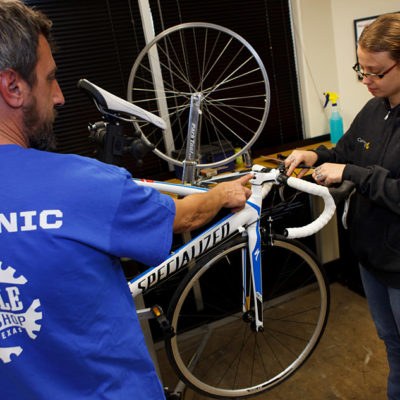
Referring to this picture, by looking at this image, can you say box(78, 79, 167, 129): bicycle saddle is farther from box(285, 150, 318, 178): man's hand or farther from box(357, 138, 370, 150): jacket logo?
box(357, 138, 370, 150): jacket logo

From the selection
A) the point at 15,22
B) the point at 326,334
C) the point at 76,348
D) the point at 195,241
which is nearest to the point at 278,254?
the point at 326,334

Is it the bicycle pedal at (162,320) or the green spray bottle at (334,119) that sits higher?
the green spray bottle at (334,119)

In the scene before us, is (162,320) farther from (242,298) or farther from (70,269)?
(242,298)

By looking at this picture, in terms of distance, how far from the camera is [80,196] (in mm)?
620

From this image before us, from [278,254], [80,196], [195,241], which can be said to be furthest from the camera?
[278,254]

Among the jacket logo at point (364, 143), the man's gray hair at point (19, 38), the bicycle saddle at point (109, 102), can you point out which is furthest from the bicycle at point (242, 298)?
the man's gray hair at point (19, 38)

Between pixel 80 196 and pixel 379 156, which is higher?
pixel 80 196

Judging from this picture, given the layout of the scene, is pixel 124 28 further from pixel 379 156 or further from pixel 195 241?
pixel 379 156

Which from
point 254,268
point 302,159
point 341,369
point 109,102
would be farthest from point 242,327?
point 109,102

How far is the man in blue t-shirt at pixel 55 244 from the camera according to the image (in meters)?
0.60

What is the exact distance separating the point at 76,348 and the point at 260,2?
2.20 metres

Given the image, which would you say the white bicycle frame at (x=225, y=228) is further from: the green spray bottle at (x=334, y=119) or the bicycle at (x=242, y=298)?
the green spray bottle at (x=334, y=119)

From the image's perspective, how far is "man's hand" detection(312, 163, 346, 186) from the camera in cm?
118

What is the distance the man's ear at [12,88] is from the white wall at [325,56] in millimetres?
2058
